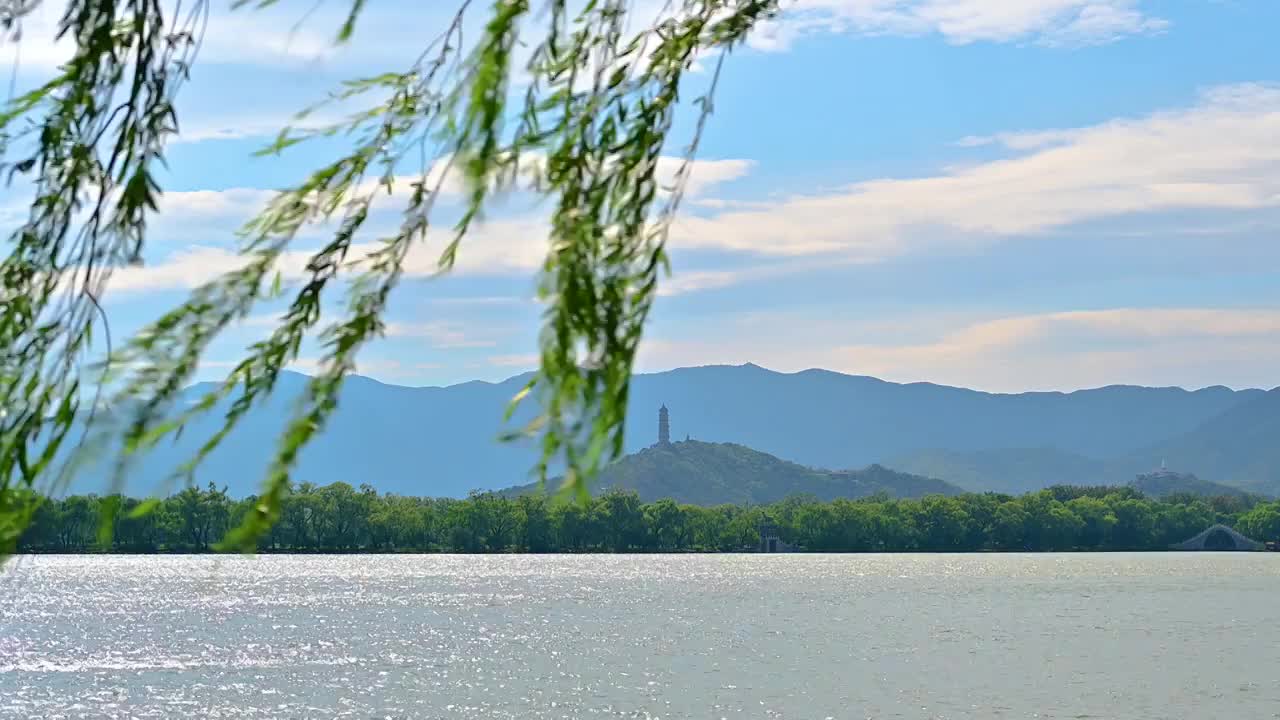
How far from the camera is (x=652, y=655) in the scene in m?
93.3

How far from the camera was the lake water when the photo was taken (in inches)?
2768

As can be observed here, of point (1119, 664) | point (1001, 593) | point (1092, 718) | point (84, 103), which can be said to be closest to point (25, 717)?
point (1092, 718)

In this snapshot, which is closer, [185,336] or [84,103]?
[185,336]

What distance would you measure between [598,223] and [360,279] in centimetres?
88

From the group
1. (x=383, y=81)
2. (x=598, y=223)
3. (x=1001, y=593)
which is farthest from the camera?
(x=1001, y=593)

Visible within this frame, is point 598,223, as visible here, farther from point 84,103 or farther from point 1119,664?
point 1119,664

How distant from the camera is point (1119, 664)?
3474 inches

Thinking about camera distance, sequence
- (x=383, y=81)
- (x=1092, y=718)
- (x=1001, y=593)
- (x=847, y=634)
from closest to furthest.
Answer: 1. (x=383, y=81)
2. (x=1092, y=718)
3. (x=847, y=634)
4. (x=1001, y=593)

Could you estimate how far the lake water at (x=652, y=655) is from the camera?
70312mm

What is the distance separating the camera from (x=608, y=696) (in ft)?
239

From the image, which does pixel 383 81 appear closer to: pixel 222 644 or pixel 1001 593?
pixel 222 644

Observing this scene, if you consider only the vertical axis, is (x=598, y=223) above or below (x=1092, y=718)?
above

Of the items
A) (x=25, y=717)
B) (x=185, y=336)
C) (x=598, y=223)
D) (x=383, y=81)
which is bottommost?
(x=25, y=717)

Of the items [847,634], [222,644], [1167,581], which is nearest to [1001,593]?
[1167,581]
